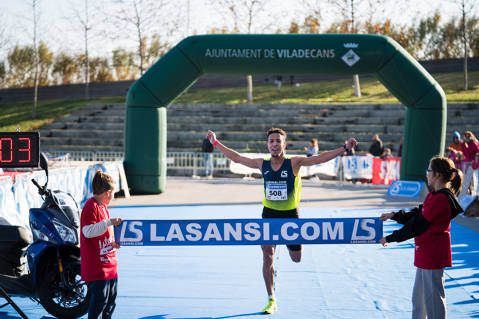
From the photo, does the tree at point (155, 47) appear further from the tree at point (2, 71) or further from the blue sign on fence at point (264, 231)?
the blue sign on fence at point (264, 231)

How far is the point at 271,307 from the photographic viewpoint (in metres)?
5.21

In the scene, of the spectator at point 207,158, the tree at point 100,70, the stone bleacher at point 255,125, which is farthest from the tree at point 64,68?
the spectator at point 207,158

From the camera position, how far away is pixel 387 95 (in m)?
35.7

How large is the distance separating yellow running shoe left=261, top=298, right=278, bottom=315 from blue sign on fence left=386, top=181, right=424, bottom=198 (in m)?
9.97

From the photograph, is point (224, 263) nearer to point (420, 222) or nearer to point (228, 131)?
point (420, 222)

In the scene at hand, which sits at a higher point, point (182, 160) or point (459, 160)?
point (459, 160)

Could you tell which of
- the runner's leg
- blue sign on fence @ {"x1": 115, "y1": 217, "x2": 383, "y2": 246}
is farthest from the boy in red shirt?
the runner's leg

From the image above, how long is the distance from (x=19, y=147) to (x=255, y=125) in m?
22.7

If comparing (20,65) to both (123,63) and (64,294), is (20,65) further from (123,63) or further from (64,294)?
(64,294)

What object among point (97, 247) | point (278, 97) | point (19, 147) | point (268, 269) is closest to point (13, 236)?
point (97, 247)

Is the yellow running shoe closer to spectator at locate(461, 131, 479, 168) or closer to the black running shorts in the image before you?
the black running shorts

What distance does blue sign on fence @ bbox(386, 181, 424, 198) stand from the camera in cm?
1412

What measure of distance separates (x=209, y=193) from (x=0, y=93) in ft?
123

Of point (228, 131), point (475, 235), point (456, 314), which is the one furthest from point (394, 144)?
point (456, 314)
